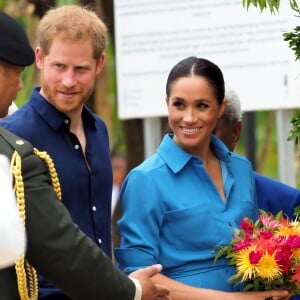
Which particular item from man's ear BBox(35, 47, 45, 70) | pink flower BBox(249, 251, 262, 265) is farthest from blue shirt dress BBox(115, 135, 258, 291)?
man's ear BBox(35, 47, 45, 70)

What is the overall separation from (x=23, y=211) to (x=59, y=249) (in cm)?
18

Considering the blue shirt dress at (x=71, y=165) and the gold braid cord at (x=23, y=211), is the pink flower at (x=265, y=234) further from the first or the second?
the gold braid cord at (x=23, y=211)

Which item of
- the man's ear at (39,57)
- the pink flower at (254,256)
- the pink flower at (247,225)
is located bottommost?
the pink flower at (254,256)

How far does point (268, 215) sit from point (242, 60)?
2.72 metres

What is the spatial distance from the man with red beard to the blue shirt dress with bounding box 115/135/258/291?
0.37 feet

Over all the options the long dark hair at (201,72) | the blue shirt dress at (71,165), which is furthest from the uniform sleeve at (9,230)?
the long dark hair at (201,72)

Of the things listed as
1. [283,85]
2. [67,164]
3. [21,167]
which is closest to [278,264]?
[67,164]

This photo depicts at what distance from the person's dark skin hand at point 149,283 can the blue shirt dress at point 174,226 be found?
309 mm

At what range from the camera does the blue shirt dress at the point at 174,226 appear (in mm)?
4984

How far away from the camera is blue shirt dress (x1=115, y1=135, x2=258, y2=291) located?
498 centimetres

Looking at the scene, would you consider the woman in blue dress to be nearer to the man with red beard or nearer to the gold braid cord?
the man with red beard

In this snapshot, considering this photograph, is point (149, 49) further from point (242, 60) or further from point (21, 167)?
point (21, 167)

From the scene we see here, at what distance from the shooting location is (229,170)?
5.34 m

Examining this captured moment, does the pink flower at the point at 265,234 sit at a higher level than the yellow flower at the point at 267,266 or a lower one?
higher
